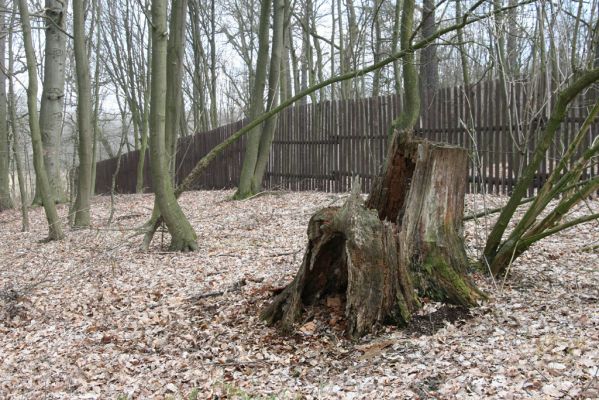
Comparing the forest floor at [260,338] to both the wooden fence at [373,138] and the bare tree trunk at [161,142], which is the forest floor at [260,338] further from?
the wooden fence at [373,138]

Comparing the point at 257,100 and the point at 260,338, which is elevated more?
the point at 257,100

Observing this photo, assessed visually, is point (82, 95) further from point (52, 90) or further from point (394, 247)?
point (394, 247)

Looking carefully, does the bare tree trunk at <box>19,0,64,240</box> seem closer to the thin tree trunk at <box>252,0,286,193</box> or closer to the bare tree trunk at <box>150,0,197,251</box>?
the bare tree trunk at <box>150,0,197,251</box>

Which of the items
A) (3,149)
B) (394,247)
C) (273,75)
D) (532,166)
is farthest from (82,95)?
(3,149)

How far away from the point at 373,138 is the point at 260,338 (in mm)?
7947

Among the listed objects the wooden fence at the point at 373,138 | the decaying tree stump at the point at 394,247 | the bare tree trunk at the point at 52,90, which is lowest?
the decaying tree stump at the point at 394,247

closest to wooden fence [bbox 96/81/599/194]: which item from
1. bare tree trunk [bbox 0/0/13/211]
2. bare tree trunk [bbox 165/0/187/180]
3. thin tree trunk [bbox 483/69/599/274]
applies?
bare tree trunk [bbox 165/0/187/180]

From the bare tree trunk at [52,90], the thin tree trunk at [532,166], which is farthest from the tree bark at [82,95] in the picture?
the thin tree trunk at [532,166]

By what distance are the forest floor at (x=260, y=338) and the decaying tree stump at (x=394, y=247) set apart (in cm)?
15

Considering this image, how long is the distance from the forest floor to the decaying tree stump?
15cm

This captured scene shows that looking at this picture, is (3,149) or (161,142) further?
(3,149)

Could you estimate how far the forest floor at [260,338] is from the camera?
337 cm

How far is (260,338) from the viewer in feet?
14.2

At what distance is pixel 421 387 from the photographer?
327 centimetres
